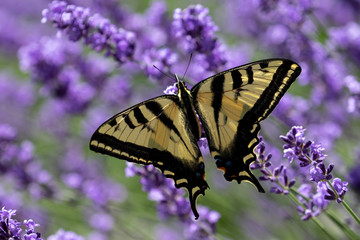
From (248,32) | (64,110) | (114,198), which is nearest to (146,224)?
(114,198)

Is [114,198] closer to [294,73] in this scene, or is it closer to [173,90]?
[173,90]

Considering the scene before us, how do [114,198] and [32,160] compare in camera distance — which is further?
[114,198]

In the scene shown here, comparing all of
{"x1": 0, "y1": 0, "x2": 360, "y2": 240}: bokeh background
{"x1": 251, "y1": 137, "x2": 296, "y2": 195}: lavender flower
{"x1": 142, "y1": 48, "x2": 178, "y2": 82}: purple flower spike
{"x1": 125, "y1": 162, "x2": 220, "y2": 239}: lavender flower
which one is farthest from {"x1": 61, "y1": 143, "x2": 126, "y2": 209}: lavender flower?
{"x1": 251, "y1": 137, "x2": 296, "y2": 195}: lavender flower

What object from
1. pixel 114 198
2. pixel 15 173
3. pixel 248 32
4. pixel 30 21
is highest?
pixel 30 21

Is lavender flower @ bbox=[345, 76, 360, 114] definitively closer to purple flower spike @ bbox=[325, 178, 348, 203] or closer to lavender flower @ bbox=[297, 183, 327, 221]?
lavender flower @ bbox=[297, 183, 327, 221]

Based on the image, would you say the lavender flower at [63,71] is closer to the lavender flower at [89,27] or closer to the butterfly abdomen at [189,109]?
the lavender flower at [89,27]
